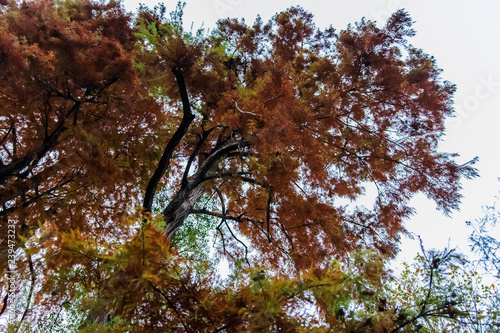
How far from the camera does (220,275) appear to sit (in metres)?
1.91

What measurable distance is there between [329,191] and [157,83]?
411cm

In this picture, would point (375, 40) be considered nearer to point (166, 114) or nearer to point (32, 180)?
point (166, 114)

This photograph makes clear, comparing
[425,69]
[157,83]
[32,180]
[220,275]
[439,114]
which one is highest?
[425,69]

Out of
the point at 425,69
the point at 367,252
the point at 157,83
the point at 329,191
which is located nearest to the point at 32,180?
the point at 157,83

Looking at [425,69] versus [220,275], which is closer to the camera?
[220,275]

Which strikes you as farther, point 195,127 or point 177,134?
point 195,127

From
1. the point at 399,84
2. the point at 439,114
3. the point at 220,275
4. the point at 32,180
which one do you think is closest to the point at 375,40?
the point at 399,84

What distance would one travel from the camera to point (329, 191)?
6.02 meters

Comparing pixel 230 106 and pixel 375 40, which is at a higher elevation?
pixel 375 40

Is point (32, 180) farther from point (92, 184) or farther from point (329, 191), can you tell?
point (329, 191)

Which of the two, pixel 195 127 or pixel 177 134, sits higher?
pixel 195 127

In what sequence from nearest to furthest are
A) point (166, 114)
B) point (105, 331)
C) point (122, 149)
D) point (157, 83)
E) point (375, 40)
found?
1. point (105, 331)
2. point (157, 83)
3. point (375, 40)
4. point (122, 149)
5. point (166, 114)

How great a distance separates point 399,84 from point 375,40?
2.82ft

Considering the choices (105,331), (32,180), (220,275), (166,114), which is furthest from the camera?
(166,114)
